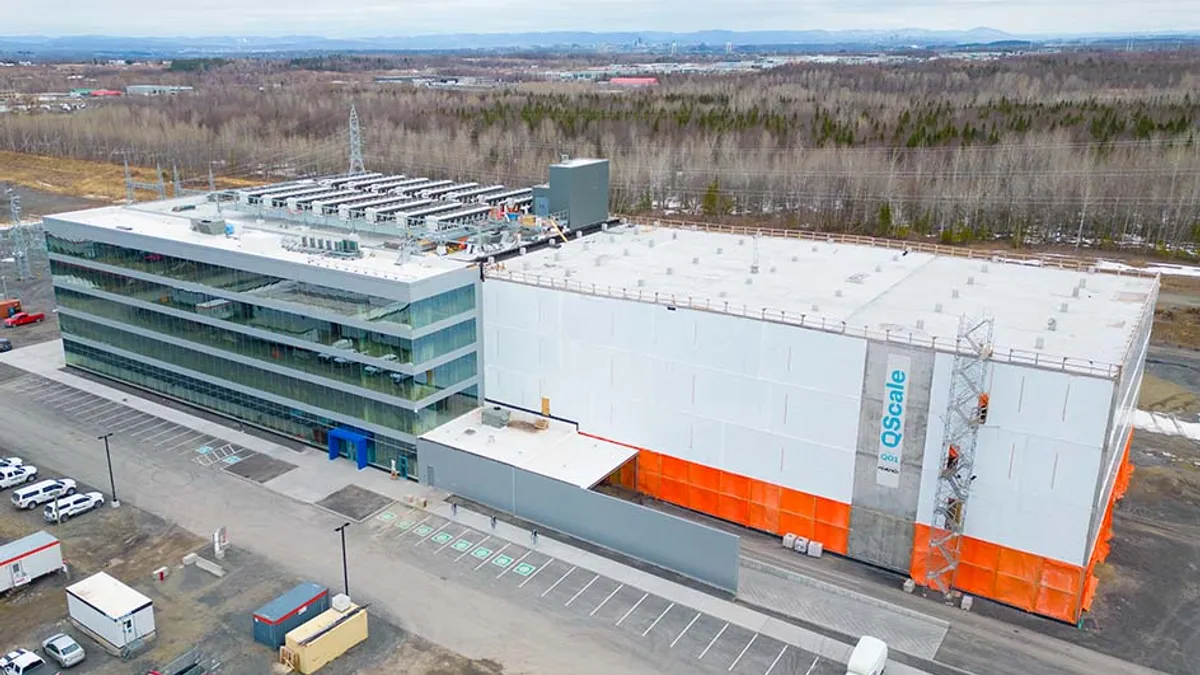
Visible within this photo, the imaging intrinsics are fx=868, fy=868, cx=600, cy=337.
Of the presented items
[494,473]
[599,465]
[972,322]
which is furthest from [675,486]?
[972,322]

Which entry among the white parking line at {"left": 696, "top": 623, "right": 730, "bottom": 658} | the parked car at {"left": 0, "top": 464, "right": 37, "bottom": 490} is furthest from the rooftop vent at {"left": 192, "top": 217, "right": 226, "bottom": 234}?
the white parking line at {"left": 696, "top": 623, "right": 730, "bottom": 658}

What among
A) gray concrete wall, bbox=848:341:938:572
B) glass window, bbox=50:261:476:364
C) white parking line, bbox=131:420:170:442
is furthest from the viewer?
white parking line, bbox=131:420:170:442

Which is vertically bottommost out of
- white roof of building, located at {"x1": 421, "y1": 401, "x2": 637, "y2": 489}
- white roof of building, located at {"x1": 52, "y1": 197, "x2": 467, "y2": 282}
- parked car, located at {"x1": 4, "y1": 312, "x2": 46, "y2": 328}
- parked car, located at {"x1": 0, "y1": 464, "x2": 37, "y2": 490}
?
parked car, located at {"x1": 0, "y1": 464, "x2": 37, "y2": 490}

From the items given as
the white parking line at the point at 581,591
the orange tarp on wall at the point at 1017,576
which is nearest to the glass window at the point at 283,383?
the white parking line at the point at 581,591

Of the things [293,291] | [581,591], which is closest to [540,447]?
[581,591]

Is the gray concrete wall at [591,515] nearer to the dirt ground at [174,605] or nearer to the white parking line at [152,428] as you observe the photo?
the dirt ground at [174,605]

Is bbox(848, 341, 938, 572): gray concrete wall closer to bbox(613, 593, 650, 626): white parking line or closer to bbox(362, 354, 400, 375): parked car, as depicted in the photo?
bbox(613, 593, 650, 626): white parking line
